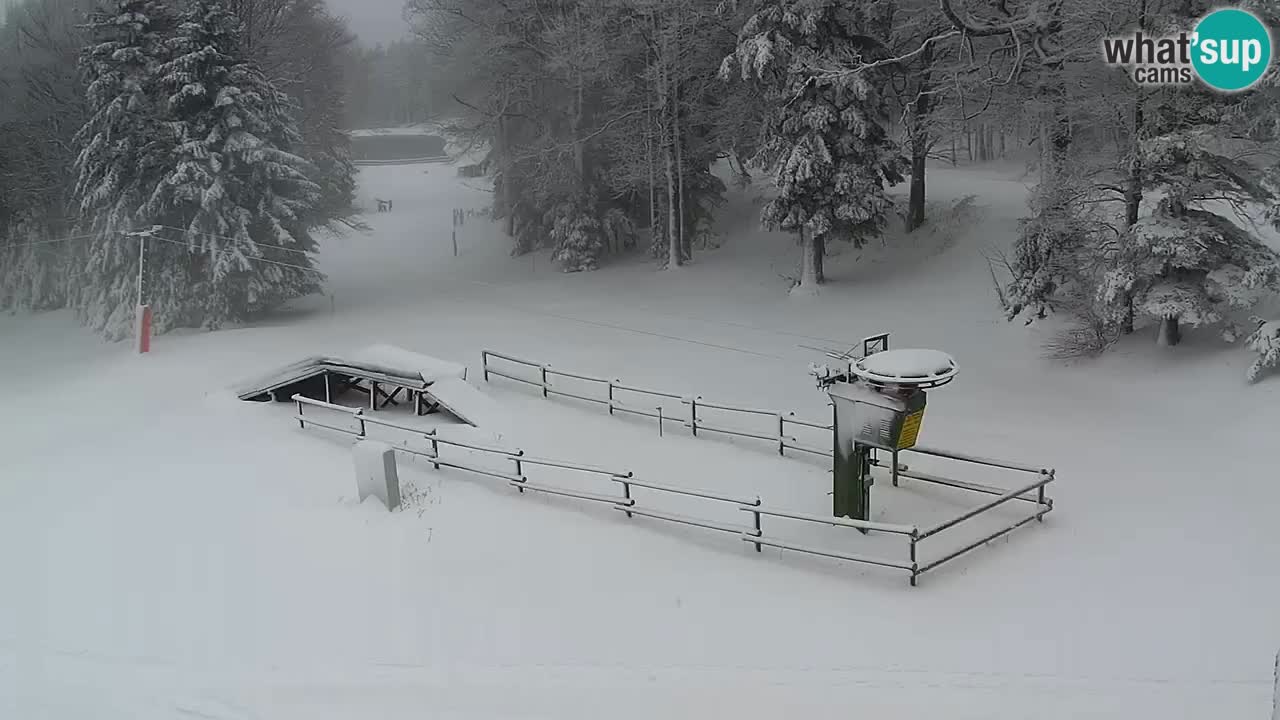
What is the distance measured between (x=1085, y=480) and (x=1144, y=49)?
9.06 metres

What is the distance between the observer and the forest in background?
60.1 ft

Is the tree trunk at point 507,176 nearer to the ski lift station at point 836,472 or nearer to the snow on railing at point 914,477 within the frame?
the snow on railing at point 914,477

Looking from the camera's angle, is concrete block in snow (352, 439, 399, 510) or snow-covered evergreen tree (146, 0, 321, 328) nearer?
concrete block in snow (352, 439, 399, 510)

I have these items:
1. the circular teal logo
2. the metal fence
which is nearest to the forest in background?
the circular teal logo

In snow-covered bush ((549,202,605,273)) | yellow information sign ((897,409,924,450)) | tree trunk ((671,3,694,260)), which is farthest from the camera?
snow-covered bush ((549,202,605,273))

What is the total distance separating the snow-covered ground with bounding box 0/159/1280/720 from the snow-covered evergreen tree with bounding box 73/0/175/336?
8.55m

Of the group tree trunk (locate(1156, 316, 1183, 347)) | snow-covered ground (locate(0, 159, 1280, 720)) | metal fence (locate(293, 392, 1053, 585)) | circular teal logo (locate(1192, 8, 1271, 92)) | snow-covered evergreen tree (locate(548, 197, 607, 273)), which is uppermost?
circular teal logo (locate(1192, 8, 1271, 92))

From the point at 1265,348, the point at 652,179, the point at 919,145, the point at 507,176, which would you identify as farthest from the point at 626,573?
the point at 507,176

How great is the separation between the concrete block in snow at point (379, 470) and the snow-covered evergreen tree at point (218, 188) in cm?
1691

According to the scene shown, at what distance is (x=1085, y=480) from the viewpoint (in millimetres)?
14195

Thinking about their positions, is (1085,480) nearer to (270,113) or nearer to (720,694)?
(720,694)

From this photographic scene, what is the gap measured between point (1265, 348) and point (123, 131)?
1140 inches

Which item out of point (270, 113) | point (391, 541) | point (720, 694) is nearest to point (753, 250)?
point (270, 113)

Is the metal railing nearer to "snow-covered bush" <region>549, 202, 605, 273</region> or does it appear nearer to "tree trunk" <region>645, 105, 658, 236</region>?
"tree trunk" <region>645, 105, 658, 236</region>
